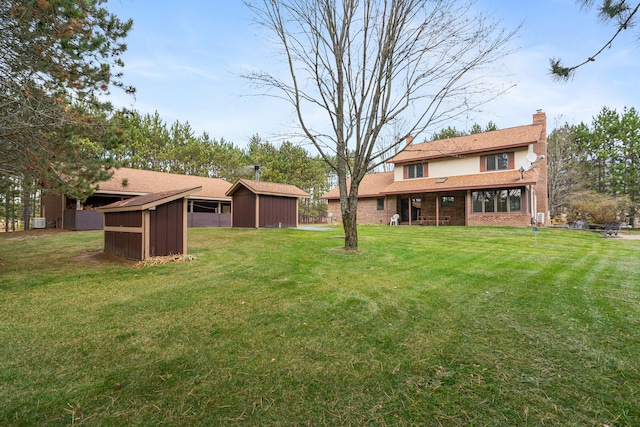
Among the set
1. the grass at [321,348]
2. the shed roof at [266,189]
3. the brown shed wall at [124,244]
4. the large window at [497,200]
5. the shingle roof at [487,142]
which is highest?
the shingle roof at [487,142]

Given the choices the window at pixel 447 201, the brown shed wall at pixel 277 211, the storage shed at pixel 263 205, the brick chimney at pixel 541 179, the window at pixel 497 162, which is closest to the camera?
the storage shed at pixel 263 205

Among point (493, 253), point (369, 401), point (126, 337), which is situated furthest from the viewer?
point (493, 253)

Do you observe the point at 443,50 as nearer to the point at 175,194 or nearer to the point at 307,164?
the point at 175,194

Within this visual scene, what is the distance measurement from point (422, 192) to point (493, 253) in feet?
43.3

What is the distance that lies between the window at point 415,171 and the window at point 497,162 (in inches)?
168

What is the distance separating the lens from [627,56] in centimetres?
370

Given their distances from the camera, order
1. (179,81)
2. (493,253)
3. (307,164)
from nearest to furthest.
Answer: (493,253), (179,81), (307,164)

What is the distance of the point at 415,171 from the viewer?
22250mm

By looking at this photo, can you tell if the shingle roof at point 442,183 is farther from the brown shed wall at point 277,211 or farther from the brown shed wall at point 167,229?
the brown shed wall at point 167,229

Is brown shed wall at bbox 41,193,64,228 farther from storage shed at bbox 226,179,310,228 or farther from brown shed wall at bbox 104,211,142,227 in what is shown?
brown shed wall at bbox 104,211,142,227

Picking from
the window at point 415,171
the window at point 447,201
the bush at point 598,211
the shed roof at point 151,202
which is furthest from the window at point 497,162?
the shed roof at point 151,202

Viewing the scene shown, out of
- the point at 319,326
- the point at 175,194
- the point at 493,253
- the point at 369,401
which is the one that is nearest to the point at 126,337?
the point at 319,326

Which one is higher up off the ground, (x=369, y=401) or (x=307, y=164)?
(x=307, y=164)

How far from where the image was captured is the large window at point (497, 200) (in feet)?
57.2
